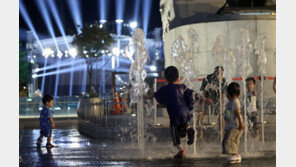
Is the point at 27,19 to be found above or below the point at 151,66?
above

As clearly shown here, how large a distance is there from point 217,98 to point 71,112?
16382 mm

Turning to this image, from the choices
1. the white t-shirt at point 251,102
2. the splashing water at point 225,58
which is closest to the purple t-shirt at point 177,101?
the white t-shirt at point 251,102

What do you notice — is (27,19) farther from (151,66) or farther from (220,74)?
(220,74)

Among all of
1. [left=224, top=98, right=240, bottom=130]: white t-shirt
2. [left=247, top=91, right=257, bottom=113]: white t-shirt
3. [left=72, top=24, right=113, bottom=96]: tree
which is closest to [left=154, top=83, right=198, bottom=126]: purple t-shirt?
[left=224, top=98, right=240, bottom=130]: white t-shirt

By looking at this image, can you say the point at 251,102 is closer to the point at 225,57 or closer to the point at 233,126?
the point at 233,126

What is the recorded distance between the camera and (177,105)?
7.19 meters

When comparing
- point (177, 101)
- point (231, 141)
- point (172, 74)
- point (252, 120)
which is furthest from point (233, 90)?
point (252, 120)

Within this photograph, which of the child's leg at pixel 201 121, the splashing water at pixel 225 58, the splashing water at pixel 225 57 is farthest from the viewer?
the splashing water at pixel 225 57

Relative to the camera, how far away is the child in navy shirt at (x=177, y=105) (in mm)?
7160

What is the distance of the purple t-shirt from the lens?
7.16 meters

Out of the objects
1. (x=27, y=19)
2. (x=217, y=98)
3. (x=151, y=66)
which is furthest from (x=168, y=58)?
(x=27, y=19)

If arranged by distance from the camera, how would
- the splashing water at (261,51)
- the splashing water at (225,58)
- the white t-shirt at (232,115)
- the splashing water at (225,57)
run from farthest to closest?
1. the splashing water at (261,51)
2. the splashing water at (225,57)
3. the splashing water at (225,58)
4. the white t-shirt at (232,115)

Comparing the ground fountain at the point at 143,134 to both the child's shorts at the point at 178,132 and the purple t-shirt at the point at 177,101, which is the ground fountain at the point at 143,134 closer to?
the child's shorts at the point at 178,132

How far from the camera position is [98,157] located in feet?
25.3
